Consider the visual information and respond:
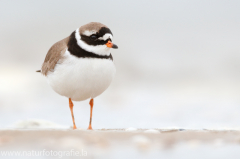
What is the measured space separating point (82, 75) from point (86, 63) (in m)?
0.15

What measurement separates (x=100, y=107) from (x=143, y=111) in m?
0.91

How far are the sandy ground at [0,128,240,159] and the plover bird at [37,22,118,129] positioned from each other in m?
1.14

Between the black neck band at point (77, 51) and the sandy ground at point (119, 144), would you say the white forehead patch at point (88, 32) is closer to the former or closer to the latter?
the black neck band at point (77, 51)

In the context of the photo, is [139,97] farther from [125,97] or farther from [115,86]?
[115,86]

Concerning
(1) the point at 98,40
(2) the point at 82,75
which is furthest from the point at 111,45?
(2) the point at 82,75

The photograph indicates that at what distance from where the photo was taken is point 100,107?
25.1 feet

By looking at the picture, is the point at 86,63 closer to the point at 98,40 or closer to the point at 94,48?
the point at 94,48

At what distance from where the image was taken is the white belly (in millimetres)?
4605

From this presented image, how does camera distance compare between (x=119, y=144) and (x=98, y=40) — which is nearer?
(x=119, y=144)

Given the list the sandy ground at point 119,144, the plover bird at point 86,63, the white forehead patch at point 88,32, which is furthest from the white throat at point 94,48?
the sandy ground at point 119,144

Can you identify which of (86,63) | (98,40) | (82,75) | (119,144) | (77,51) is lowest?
(119,144)

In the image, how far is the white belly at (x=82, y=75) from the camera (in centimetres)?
461

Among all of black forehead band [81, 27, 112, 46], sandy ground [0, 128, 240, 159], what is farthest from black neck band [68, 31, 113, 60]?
sandy ground [0, 128, 240, 159]

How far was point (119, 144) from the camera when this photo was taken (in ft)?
11.1
